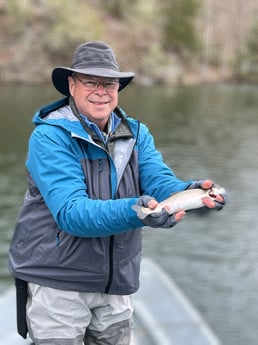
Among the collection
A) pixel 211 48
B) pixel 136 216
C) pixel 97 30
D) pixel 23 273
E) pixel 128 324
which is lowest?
pixel 211 48

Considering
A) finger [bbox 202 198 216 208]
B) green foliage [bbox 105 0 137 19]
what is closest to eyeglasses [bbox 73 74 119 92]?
finger [bbox 202 198 216 208]

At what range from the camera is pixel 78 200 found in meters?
2.52

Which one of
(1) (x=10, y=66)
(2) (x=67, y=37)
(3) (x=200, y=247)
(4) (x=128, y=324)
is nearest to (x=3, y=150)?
(3) (x=200, y=247)

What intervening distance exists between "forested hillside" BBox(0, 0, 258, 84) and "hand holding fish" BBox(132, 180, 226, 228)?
116 feet

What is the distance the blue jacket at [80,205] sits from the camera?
2529 mm

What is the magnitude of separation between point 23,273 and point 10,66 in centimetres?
3663

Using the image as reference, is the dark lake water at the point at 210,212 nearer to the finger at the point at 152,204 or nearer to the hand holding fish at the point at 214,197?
Answer: the hand holding fish at the point at 214,197

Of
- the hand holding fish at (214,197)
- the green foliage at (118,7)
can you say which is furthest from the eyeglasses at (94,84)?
the green foliage at (118,7)

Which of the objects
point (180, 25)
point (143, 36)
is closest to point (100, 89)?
point (143, 36)

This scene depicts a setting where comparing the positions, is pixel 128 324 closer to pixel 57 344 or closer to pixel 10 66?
pixel 57 344

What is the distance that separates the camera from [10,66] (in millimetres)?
37688

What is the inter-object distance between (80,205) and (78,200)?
0.11 ft

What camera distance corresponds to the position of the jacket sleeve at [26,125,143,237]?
2477 mm

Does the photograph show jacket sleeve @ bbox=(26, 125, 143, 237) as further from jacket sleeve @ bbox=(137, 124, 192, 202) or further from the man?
jacket sleeve @ bbox=(137, 124, 192, 202)
